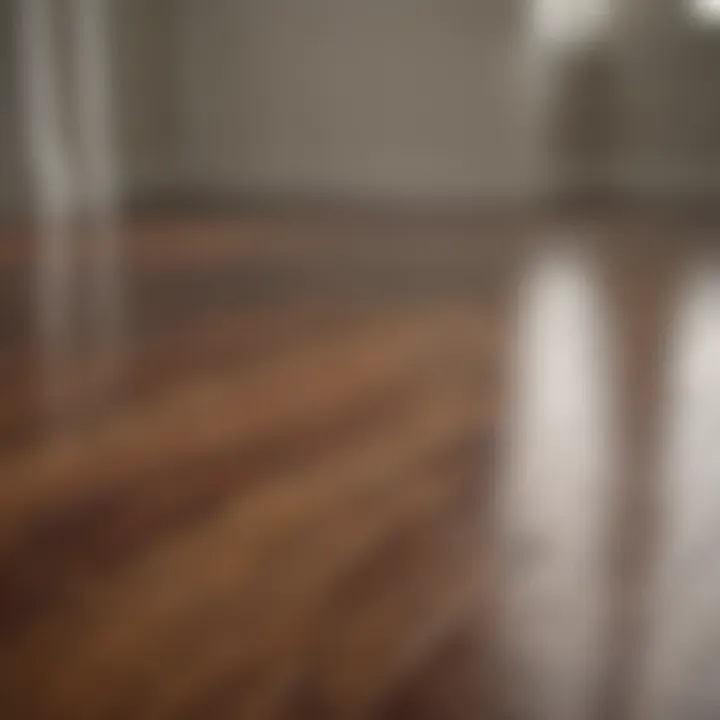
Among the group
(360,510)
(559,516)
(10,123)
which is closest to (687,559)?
(559,516)

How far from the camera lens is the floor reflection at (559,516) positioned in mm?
→ 520

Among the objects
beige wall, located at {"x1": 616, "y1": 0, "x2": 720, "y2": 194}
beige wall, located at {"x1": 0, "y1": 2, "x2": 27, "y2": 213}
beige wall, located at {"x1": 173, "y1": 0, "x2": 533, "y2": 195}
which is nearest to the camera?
beige wall, located at {"x1": 0, "y1": 2, "x2": 27, "y2": 213}

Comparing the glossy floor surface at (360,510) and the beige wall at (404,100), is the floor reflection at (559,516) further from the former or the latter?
the beige wall at (404,100)

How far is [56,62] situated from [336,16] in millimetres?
1011

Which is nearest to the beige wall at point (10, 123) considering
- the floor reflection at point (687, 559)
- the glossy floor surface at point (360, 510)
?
the glossy floor surface at point (360, 510)

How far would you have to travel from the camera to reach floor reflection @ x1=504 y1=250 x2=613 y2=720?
1.70 feet

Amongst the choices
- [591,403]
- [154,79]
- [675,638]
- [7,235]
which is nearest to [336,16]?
[154,79]

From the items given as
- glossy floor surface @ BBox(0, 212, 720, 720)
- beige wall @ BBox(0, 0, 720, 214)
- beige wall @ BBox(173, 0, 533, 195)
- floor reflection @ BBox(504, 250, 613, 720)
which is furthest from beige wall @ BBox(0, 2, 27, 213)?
floor reflection @ BBox(504, 250, 613, 720)

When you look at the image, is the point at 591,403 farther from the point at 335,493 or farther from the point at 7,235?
the point at 7,235

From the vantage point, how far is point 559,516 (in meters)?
0.73

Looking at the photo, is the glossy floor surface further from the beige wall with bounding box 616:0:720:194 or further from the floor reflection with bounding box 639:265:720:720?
the beige wall with bounding box 616:0:720:194

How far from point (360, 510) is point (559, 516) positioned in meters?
0.14

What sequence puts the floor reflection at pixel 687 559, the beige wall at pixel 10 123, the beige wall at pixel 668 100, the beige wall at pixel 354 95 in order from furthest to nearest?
the beige wall at pixel 354 95
the beige wall at pixel 668 100
the beige wall at pixel 10 123
the floor reflection at pixel 687 559

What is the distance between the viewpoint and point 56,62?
3.21 meters
